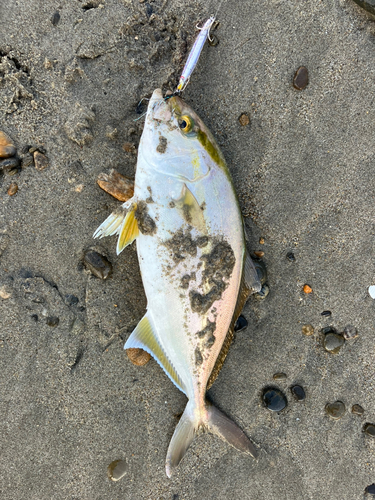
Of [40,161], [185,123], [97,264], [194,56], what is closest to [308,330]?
[97,264]

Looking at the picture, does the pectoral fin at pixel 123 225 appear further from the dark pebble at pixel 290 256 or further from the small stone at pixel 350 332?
the small stone at pixel 350 332

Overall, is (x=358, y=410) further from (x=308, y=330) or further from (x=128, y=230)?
(x=128, y=230)

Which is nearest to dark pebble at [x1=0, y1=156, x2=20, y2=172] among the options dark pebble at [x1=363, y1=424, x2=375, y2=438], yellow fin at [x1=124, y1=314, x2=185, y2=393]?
yellow fin at [x1=124, y1=314, x2=185, y2=393]

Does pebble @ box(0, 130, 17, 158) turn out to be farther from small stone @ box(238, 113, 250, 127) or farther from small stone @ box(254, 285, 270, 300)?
small stone @ box(254, 285, 270, 300)

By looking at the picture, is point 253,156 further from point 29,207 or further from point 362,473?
point 362,473

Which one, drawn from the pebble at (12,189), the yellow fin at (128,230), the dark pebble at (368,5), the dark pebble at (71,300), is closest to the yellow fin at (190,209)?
the yellow fin at (128,230)

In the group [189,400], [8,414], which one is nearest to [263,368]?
[189,400]

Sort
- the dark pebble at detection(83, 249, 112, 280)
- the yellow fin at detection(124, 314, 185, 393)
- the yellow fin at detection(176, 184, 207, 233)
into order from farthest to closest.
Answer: the dark pebble at detection(83, 249, 112, 280), the yellow fin at detection(124, 314, 185, 393), the yellow fin at detection(176, 184, 207, 233)
